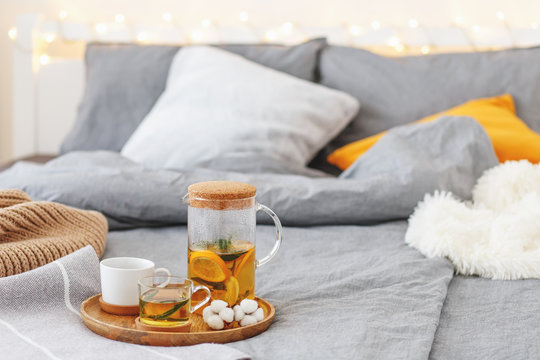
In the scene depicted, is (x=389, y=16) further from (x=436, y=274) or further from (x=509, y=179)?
(x=436, y=274)

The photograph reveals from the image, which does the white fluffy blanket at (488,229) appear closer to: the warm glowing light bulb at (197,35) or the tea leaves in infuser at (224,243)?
the tea leaves in infuser at (224,243)

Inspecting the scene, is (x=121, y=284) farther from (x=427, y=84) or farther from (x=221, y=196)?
(x=427, y=84)

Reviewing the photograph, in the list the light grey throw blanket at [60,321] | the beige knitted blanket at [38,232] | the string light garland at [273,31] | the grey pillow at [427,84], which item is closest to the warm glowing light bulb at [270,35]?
the string light garland at [273,31]

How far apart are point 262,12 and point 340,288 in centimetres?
176

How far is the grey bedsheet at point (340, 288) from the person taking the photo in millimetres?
753

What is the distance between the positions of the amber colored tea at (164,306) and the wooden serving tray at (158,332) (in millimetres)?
18

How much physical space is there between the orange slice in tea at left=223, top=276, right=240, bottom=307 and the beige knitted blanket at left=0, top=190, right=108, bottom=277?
29 centimetres

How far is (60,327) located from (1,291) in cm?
10

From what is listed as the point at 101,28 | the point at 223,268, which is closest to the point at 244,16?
the point at 101,28

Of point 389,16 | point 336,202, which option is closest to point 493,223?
point 336,202

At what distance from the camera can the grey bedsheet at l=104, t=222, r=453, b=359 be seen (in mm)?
753

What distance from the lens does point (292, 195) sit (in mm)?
1319

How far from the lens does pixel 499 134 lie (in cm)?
162

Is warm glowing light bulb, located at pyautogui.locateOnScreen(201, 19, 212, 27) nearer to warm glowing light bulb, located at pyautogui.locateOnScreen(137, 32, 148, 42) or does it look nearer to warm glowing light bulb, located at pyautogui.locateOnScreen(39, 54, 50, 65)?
warm glowing light bulb, located at pyautogui.locateOnScreen(137, 32, 148, 42)
